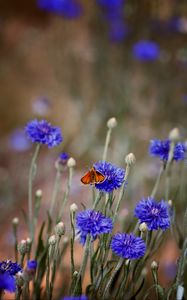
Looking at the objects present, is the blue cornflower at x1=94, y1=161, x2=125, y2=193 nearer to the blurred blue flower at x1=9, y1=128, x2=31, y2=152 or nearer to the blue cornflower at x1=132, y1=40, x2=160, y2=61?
the blue cornflower at x1=132, y1=40, x2=160, y2=61

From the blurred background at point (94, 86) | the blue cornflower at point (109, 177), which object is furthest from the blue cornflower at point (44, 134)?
the blurred background at point (94, 86)

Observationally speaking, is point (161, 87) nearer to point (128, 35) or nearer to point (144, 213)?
point (128, 35)

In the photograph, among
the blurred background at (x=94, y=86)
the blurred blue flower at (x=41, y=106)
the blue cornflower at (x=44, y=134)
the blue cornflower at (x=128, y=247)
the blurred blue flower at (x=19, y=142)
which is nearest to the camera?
the blue cornflower at (x=128, y=247)

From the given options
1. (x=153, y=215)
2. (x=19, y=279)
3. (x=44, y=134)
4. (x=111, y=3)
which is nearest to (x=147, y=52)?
(x=111, y=3)

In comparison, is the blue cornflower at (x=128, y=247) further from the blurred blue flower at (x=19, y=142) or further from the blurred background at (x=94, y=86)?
the blurred blue flower at (x=19, y=142)

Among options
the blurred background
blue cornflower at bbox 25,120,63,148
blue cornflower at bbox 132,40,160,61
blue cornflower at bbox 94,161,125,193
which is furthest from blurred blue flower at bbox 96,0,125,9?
blue cornflower at bbox 94,161,125,193

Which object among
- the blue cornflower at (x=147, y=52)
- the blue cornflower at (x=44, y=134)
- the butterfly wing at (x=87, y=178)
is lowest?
the butterfly wing at (x=87, y=178)

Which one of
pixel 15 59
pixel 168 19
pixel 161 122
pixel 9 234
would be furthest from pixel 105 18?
pixel 9 234
